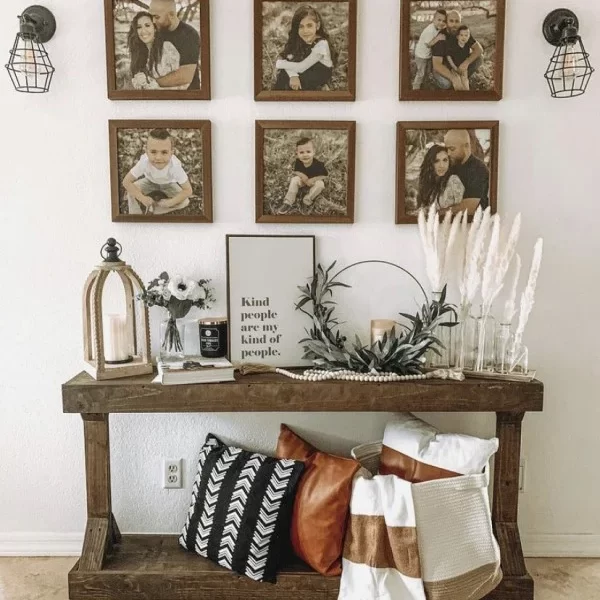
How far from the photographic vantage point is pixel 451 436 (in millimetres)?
2008

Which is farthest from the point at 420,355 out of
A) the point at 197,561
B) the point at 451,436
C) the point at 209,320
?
the point at 197,561

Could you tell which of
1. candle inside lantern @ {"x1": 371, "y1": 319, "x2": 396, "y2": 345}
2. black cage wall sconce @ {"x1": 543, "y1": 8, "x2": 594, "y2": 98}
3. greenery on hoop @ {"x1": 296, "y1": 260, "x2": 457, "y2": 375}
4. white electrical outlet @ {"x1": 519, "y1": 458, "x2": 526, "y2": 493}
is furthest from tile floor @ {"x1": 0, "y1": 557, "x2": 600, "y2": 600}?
black cage wall sconce @ {"x1": 543, "y1": 8, "x2": 594, "y2": 98}

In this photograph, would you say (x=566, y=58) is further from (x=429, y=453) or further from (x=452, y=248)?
(x=429, y=453)

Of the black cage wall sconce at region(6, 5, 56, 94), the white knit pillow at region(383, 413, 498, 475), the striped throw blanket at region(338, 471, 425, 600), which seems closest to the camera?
the striped throw blanket at region(338, 471, 425, 600)

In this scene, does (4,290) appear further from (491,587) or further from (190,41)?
(491,587)

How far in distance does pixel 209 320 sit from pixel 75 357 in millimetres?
549

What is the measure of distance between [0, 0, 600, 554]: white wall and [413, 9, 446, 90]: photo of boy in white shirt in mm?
80

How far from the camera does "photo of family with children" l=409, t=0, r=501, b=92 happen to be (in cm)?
210

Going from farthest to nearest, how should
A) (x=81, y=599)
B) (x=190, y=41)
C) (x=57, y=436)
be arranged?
(x=57, y=436) → (x=190, y=41) → (x=81, y=599)

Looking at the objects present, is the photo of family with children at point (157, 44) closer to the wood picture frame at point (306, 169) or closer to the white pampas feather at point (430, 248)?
the wood picture frame at point (306, 169)

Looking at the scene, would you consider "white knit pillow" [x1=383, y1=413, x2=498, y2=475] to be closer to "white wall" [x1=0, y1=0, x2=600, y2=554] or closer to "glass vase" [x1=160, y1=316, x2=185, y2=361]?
"white wall" [x1=0, y1=0, x2=600, y2=554]

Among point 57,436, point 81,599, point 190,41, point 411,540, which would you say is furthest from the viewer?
point 57,436

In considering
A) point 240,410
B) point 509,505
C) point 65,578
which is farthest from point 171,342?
point 509,505

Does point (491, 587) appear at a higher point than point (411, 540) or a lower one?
lower
